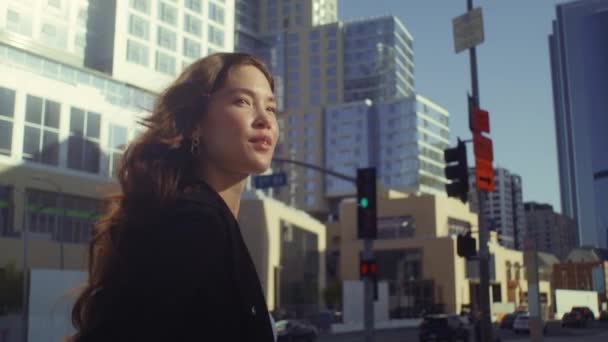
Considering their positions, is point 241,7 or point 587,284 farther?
point 241,7

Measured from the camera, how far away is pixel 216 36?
241 feet

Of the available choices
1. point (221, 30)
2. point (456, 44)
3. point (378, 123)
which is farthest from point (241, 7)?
point (456, 44)

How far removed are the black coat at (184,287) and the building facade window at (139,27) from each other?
64.3 metres

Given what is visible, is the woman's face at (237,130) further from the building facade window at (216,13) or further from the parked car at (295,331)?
A: the building facade window at (216,13)

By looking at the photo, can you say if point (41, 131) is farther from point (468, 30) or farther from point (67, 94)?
point (468, 30)

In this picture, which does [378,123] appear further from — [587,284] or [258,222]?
[258,222]

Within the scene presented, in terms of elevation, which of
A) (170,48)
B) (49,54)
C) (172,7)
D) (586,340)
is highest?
(172,7)

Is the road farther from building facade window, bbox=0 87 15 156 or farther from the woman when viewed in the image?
the woman

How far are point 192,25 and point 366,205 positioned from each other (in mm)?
55514

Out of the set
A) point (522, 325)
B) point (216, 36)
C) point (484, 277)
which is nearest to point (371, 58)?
point (216, 36)

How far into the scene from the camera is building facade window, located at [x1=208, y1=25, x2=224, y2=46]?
7244 centimetres

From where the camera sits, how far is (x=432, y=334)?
1419 inches

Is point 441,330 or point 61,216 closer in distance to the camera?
point 441,330

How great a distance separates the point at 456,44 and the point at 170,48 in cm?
5538
